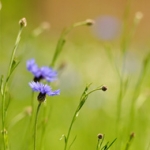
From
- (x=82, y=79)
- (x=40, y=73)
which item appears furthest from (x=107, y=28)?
(x=40, y=73)

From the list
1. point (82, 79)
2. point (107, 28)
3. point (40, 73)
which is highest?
point (107, 28)

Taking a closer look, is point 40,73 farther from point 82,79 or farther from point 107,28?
point 107,28

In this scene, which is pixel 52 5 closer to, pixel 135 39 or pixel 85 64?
pixel 135 39

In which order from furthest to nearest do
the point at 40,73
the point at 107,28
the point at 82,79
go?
the point at 107,28, the point at 82,79, the point at 40,73

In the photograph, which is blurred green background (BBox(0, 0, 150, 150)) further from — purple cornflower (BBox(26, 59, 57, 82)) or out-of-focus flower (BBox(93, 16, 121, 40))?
purple cornflower (BBox(26, 59, 57, 82))

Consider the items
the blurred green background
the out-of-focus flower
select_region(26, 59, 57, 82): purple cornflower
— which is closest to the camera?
select_region(26, 59, 57, 82): purple cornflower

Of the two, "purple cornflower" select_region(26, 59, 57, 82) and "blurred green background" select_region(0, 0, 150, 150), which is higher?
"blurred green background" select_region(0, 0, 150, 150)

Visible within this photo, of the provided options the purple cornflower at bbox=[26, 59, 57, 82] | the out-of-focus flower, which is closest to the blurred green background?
the out-of-focus flower

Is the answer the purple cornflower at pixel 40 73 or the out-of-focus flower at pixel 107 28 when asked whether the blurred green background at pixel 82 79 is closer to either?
the out-of-focus flower at pixel 107 28

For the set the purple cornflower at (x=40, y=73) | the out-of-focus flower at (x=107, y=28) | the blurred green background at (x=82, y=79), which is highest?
the out-of-focus flower at (x=107, y=28)

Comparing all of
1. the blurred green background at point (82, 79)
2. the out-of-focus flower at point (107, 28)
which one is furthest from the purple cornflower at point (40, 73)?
the out-of-focus flower at point (107, 28)
